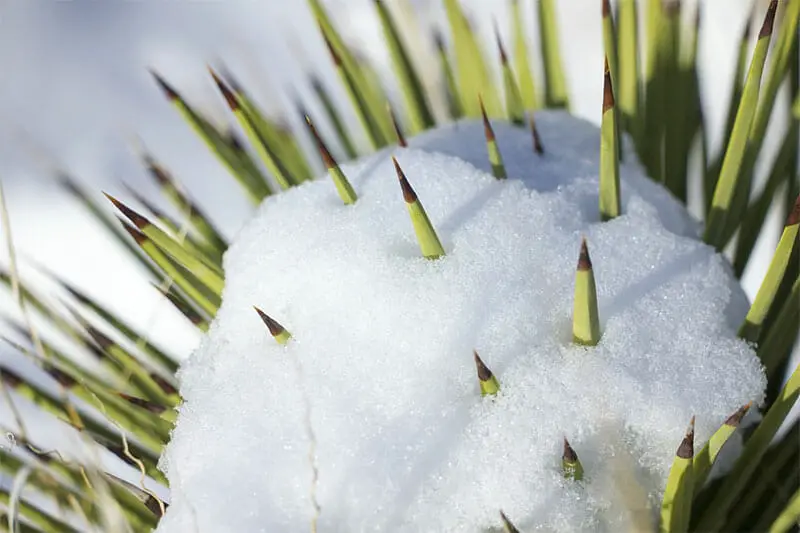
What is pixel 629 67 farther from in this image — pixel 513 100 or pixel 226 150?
pixel 226 150

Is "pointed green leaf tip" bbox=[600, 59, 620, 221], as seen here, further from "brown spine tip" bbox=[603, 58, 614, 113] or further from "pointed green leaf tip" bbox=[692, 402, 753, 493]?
"pointed green leaf tip" bbox=[692, 402, 753, 493]

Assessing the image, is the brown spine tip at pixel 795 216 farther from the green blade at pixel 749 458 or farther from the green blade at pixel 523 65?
the green blade at pixel 523 65

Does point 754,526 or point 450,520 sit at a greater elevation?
point 450,520

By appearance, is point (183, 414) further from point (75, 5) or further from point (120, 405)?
point (75, 5)

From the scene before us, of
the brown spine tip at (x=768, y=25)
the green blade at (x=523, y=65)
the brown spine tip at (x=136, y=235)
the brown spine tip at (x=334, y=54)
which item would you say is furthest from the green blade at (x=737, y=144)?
the brown spine tip at (x=136, y=235)

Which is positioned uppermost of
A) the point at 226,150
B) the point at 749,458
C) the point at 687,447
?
the point at 226,150

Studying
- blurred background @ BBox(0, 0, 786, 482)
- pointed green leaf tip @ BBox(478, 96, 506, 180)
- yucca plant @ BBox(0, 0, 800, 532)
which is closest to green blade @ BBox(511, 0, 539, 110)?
yucca plant @ BBox(0, 0, 800, 532)

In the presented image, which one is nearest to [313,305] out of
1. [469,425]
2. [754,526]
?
[469,425]

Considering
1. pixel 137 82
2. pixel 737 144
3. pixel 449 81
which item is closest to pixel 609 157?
pixel 737 144

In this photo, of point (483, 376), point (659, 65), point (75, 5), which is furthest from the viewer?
point (75, 5)
